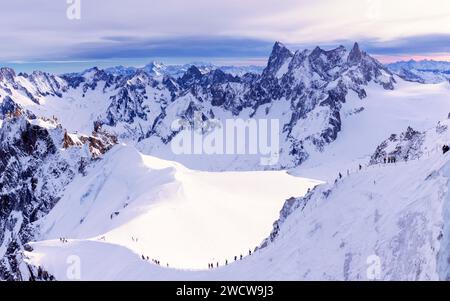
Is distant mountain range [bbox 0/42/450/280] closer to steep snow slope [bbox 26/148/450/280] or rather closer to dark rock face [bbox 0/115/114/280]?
steep snow slope [bbox 26/148/450/280]

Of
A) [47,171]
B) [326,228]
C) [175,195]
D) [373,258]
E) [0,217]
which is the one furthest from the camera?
[0,217]

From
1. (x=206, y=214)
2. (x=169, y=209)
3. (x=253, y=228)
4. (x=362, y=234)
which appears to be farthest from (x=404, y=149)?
(x=362, y=234)

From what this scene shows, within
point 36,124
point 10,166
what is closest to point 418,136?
point 36,124

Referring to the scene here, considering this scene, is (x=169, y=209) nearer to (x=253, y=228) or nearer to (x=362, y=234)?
(x=253, y=228)

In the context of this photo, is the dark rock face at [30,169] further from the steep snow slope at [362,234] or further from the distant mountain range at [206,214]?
the steep snow slope at [362,234]

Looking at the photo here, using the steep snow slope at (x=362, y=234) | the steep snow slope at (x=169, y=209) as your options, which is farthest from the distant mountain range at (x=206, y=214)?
the steep snow slope at (x=169, y=209)
